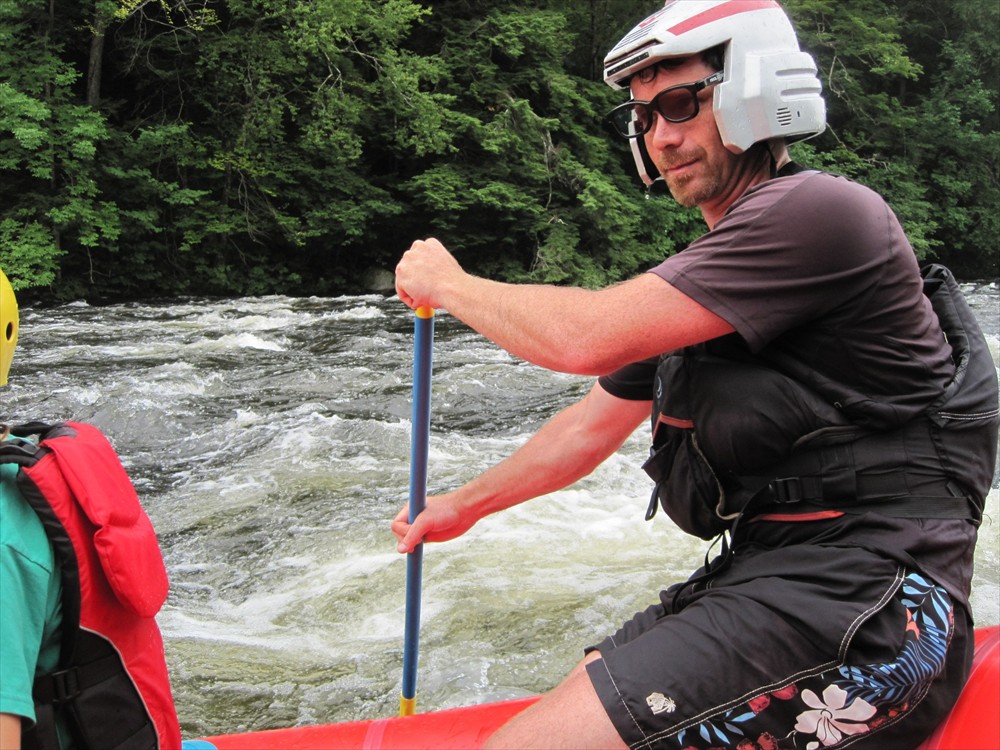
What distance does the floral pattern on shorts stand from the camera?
1.34 m

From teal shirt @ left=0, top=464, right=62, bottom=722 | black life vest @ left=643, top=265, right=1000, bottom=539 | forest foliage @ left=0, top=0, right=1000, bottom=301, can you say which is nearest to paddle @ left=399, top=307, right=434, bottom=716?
black life vest @ left=643, top=265, right=1000, bottom=539

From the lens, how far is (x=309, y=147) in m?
15.8

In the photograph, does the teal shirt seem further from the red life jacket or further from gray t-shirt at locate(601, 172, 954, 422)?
gray t-shirt at locate(601, 172, 954, 422)

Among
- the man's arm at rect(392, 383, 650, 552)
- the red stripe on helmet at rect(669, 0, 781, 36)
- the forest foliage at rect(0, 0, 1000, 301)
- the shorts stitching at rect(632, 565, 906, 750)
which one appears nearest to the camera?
the shorts stitching at rect(632, 565, 906, 750)

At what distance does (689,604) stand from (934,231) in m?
24.0

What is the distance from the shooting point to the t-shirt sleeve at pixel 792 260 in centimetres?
138

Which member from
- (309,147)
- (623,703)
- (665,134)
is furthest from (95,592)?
(309,147)

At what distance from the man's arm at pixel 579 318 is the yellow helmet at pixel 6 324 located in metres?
0.70

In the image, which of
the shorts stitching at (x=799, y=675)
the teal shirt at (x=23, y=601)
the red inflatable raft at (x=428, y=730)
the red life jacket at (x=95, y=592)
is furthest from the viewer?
the red inflatable raft at (x=428, y=730)

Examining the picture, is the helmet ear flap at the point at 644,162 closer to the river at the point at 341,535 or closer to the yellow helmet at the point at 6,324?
the yellow helmet at the point at 6,324

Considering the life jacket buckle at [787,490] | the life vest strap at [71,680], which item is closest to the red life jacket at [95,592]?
the life vest strap at [71,680]

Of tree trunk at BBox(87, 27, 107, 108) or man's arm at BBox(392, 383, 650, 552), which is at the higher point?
tree trunk at BBox(87, 27, 107, 108)

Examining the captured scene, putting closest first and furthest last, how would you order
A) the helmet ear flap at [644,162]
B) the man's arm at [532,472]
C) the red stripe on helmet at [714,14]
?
the red stripe on helmet at [714,14] → the helmet ear flap at [644,162] → the man's arm at [532,472]

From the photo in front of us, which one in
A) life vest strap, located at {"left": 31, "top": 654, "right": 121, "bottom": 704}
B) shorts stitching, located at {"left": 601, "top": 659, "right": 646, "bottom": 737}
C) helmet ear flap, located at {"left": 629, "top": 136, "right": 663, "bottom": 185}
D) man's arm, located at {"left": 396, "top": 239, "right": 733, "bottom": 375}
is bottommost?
shorts stitching, located at {"left": 601, "top": 659, "right": 646, "bottom": 737}
